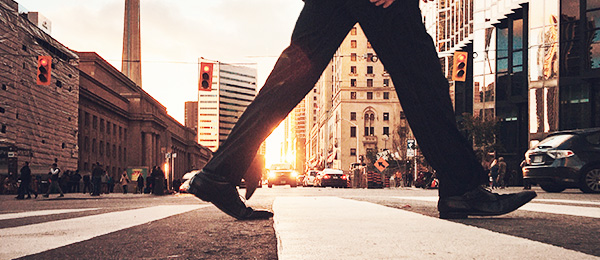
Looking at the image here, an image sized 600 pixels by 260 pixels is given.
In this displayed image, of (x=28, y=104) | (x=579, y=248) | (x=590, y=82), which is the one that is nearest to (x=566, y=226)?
(x=579, y=248)

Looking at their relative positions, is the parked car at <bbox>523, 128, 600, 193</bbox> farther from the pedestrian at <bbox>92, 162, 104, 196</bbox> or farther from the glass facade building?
the pedestrian at <bbox>92, 162, 104, 196</bbox>

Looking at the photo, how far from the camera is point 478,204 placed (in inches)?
128

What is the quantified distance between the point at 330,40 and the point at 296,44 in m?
0.18

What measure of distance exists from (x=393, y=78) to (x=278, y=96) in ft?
2.23

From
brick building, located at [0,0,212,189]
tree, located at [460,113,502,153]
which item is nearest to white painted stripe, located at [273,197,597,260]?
brick building, located at [0,0,212,189]

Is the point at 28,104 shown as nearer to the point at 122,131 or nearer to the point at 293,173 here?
the point at 293,173

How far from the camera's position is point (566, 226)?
3.00 m

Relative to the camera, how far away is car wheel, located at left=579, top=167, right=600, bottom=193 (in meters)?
14.3

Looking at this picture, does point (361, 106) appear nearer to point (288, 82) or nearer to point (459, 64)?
point (459, 64)

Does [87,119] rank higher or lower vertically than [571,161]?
higher

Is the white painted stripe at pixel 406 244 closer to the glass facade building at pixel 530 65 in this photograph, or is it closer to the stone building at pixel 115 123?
the glass facade building at pixel 530 65

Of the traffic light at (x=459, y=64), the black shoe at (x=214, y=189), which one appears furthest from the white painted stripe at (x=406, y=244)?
the traffic light at (x=459, y=64)

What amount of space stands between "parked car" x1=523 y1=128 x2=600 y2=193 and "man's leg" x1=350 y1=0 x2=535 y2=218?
12370 millimetres

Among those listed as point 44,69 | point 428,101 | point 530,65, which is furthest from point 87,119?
point 428,101
